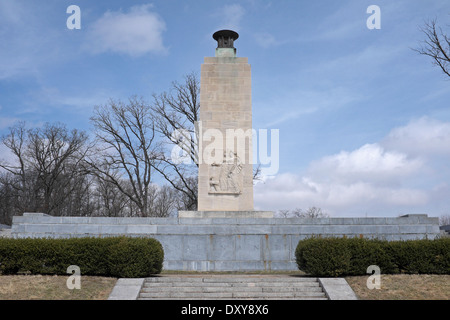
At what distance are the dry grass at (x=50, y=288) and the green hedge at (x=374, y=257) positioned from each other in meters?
5.98

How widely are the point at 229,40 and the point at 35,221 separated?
40.6 feet

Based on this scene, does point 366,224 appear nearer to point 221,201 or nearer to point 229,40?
point 221,201

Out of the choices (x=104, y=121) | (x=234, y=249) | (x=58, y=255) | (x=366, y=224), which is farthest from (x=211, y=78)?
(x=104, y=121)

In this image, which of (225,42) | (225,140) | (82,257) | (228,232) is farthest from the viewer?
(225,42)

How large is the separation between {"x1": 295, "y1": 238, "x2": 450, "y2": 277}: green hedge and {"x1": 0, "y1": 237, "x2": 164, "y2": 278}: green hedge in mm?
4996

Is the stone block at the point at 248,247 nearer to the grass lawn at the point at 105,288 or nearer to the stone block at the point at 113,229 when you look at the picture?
the stone block at the point at 113,229

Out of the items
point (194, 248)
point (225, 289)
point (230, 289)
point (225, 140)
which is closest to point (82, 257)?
point (225, 289)

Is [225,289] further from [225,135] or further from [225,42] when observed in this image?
[225,42]

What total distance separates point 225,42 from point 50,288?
575 inches

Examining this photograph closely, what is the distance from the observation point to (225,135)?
19609mm

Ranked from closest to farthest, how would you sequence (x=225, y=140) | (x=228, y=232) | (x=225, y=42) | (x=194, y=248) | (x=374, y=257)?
(x=374, y=257) < (x=194, y=248) < (x=228, y=232) < (x=225, y=140) < (x=225, y=42)
